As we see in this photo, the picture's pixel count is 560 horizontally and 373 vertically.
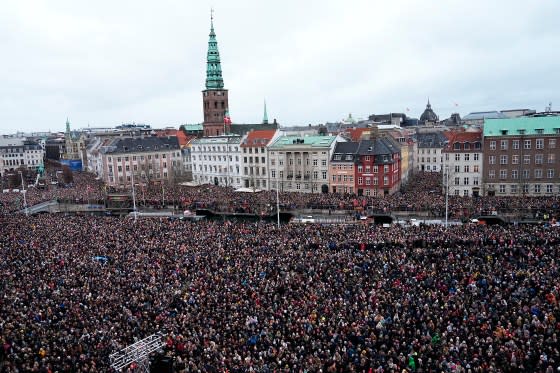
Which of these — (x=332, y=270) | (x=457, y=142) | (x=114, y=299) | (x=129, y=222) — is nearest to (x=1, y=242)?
(x=129, y=222)

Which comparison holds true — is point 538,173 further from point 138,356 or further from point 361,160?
point 138,356

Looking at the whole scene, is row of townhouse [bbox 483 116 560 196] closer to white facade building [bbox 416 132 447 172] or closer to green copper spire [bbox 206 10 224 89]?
white facade building [bbox 416 132 447 172]

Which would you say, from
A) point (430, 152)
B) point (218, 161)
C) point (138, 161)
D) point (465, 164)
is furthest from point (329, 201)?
point (138, 161)

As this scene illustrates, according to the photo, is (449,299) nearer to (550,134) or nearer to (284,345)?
(284,345)

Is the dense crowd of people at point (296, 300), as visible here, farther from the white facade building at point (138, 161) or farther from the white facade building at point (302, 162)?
the white facade building at point (138, 161)

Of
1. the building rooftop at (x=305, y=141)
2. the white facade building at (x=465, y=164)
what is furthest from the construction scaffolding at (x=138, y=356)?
the building rooftop at (x=305, y=141)
